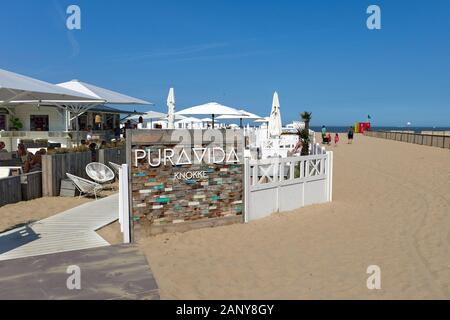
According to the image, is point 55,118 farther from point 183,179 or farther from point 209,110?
point 183,179

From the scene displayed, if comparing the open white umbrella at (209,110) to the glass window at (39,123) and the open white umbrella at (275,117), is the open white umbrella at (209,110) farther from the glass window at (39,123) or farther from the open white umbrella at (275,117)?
the glass window at (39,123)

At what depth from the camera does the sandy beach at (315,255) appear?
14.0 feet

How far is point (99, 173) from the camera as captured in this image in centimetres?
1086

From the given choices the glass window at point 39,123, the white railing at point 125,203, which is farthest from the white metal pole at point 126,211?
the glass window at point 39,123

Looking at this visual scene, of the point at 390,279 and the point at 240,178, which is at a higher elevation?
the point at 240,178

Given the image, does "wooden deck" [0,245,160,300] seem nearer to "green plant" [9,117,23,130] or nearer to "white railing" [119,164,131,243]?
"white railing" [119,164,131,243]

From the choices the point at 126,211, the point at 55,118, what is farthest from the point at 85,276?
the point at 55,118

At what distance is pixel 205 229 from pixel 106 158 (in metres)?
7.15

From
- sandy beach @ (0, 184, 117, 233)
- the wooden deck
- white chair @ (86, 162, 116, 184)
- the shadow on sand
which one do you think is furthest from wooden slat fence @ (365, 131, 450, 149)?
the shadow on sand
